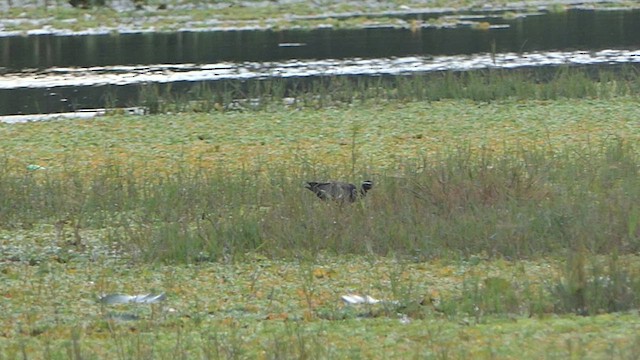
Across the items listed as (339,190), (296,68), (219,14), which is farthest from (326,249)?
(219,14)

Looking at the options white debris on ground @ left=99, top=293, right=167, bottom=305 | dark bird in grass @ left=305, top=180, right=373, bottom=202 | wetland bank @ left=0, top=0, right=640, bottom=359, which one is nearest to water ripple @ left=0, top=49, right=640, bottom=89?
wetland bank @ left=0, top=0, right=640, bottom=359

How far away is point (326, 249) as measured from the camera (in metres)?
8.77

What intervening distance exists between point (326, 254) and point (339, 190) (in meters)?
0.95

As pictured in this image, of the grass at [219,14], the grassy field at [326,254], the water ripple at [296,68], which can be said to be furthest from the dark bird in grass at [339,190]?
the grass at [219,14]

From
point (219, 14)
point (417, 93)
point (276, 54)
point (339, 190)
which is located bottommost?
point (276, 54)

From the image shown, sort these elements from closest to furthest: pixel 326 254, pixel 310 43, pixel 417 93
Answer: pixel 326 254 → pixel 417 93 → pixel 310 43

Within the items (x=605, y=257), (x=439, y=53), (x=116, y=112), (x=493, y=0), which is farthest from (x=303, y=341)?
(x=493, y=0)

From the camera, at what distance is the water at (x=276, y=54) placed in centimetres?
2231

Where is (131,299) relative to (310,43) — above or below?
above

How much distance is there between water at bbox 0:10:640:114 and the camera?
22.3 metres

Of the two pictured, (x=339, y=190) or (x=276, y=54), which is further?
(x=276, y=54)

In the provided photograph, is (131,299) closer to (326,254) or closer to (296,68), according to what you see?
(326,254)

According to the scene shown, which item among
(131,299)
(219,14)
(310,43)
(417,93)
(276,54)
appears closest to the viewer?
(131,299)

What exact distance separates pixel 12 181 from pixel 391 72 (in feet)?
41.1
